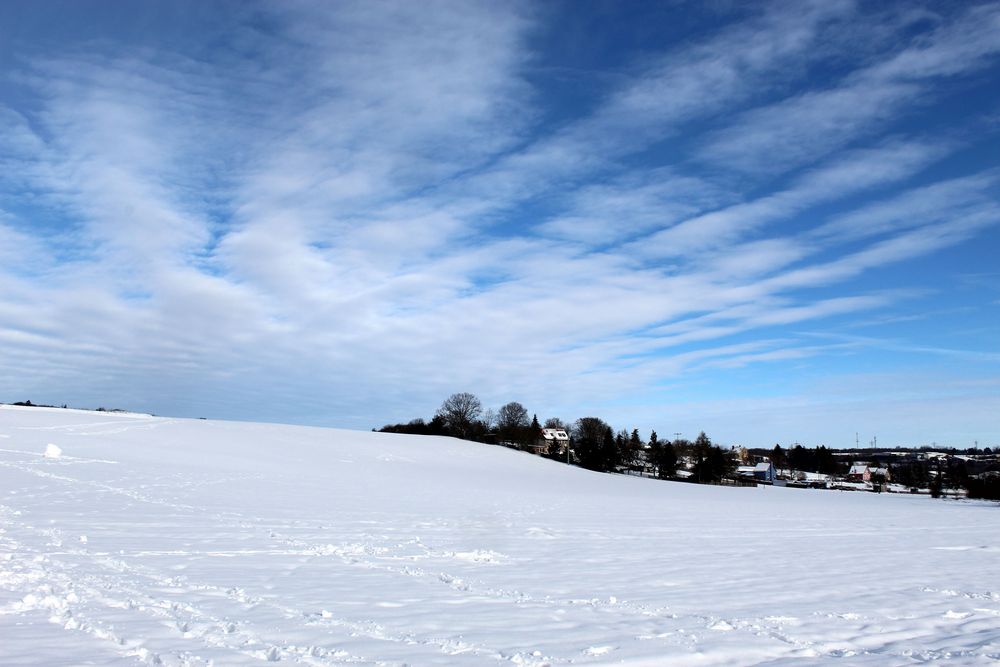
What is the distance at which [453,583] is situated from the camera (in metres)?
9.98

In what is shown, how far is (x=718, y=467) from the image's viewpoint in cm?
9388

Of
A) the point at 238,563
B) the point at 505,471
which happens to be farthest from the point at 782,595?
the point at 505,471

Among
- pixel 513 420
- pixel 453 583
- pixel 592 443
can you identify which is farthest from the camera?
pixel 513 420

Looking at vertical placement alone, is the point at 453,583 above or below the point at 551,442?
below

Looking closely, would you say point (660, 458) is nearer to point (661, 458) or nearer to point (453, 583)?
point (661, 458)

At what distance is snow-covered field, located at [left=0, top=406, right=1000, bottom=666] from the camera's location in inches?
257

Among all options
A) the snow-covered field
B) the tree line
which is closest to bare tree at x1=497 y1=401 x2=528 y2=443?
the tree line

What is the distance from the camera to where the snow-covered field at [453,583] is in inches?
257

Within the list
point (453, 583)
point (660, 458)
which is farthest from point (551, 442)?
point (453, 583)

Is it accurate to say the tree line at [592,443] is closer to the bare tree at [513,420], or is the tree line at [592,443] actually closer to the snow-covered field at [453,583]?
the bare tree at [513,420]

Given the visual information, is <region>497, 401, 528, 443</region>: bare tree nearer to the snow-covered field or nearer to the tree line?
the tree line

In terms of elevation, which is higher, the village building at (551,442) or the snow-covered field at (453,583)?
the village building at (551,442)

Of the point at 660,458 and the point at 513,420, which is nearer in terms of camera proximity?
the point at 660,458

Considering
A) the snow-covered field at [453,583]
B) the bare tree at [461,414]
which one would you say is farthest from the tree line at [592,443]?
the snow-covered field at [453,583]
